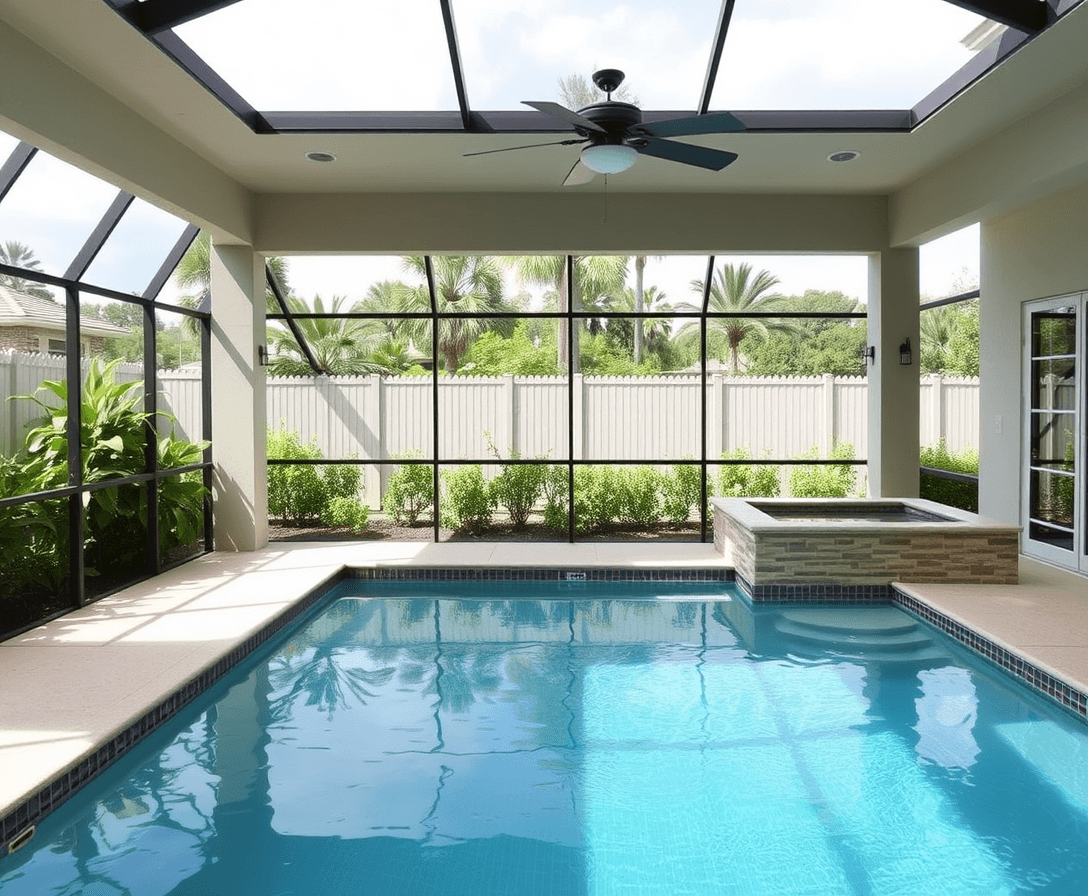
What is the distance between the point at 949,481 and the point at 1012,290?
270cm

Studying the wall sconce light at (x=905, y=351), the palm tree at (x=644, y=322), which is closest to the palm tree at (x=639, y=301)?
the palm tree at (x=644, y=322)

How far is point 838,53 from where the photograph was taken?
204 inches

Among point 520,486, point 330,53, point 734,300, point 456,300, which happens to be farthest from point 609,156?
point 734,300

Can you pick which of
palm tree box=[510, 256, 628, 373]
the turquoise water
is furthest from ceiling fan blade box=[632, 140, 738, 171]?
palm tree box=[510, 256, 628, 373]

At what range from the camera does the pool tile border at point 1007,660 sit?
3852 mm

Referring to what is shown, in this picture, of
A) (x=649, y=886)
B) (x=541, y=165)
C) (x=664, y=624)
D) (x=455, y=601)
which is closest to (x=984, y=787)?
(x=649, y=886)

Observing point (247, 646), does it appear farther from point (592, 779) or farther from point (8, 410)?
point (8, 410)

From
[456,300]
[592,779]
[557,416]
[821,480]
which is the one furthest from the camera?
[456,300]

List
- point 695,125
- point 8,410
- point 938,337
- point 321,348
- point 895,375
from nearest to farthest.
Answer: point 695,125
point 8,410
point 895,375
point 321,348
point 938,337

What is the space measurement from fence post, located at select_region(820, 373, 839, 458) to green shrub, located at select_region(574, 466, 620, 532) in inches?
97.3

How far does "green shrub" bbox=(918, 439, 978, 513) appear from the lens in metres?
8.91

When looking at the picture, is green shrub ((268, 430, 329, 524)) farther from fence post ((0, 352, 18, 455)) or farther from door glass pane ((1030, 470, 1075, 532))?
door glass pane ((1030, 470, 1075, 532))

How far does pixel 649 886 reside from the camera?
2.62m

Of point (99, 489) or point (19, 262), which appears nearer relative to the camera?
point (19, 262)
